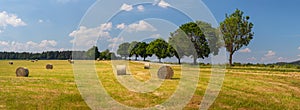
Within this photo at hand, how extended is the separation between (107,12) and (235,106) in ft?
26.5

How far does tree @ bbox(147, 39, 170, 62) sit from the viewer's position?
235ft

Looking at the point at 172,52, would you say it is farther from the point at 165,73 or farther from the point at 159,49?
the point at 165,73

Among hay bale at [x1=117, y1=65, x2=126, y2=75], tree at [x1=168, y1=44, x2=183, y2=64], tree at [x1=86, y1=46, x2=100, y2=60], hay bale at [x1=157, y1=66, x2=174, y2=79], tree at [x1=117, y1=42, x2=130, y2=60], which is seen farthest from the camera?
tree at [x1=168, y1=44, x2=183, y2=64]

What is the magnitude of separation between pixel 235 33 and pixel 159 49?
1874cm

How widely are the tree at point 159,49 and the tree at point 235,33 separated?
539 inches

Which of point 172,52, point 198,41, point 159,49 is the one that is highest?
point 198,41

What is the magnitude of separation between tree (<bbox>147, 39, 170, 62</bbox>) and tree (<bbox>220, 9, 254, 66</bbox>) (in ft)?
44.9

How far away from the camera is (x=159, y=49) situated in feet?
246

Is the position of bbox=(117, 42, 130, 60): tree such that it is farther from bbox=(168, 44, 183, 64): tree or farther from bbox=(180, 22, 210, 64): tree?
bbox=(168, 44, 183, 64): tree

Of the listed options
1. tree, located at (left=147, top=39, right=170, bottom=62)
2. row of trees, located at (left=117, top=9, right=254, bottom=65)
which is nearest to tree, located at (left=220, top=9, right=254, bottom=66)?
row of trees, located at (left=117, top=9, right=254, bottom=65)

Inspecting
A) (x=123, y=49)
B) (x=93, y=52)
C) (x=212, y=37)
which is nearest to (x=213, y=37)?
(x=212, y=37)

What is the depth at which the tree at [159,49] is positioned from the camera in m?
71.8

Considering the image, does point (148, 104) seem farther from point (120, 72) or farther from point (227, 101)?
point (120, 72)

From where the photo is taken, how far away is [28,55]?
544 ft
